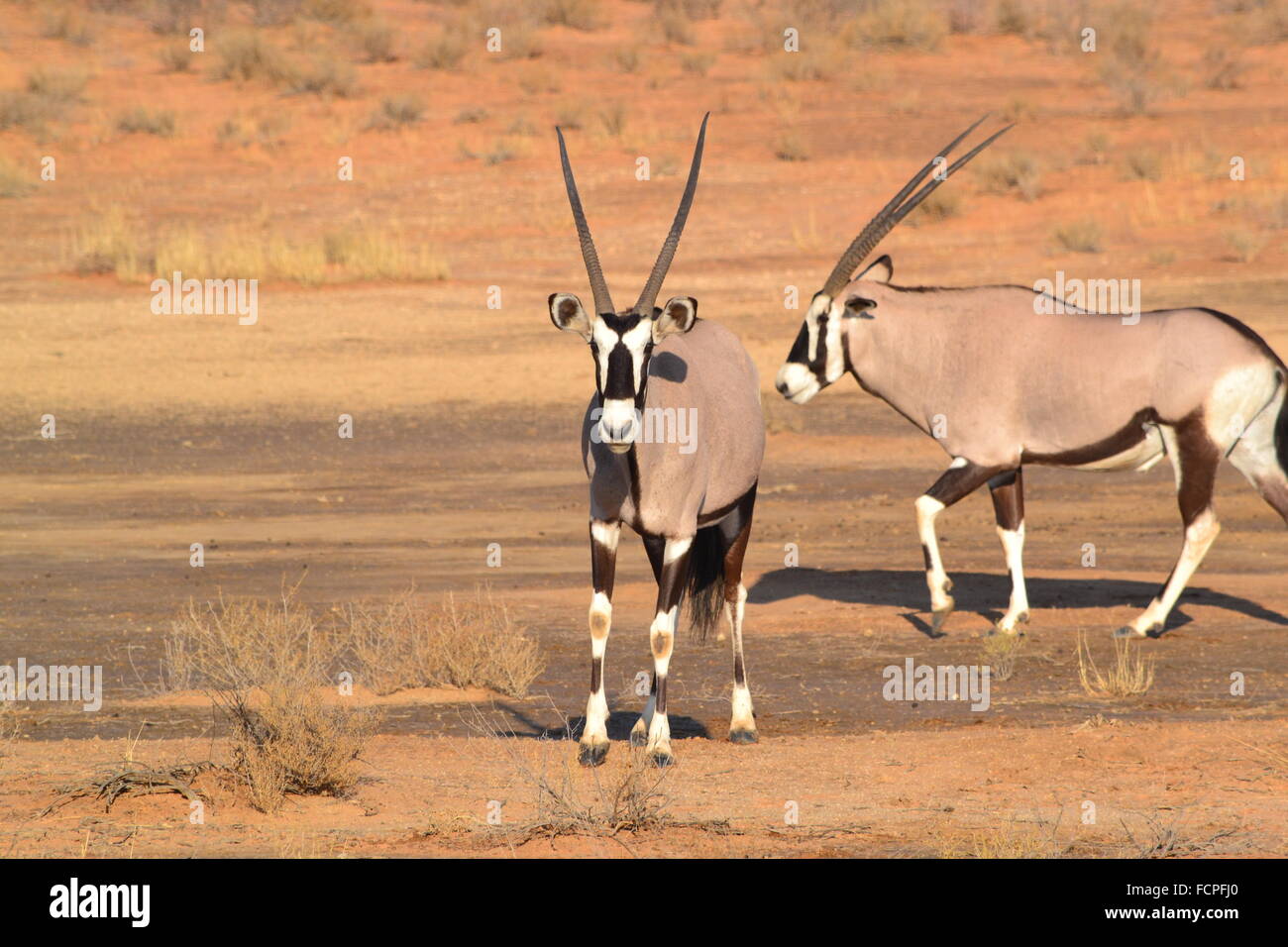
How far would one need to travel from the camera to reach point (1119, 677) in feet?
32.0

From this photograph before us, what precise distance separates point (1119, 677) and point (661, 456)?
120 inches

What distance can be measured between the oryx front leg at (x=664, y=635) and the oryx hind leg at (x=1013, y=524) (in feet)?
12.3

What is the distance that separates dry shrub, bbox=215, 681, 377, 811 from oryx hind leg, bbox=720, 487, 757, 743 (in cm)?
176

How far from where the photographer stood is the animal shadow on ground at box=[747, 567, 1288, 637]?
12219 millimetres

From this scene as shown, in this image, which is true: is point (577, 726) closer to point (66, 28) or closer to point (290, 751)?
point (290, 751)

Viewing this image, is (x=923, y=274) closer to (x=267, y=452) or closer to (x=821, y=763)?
(x=267, y=452)

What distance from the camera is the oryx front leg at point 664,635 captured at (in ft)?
25.9

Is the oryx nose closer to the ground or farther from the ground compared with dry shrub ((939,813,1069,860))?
farther from the ground

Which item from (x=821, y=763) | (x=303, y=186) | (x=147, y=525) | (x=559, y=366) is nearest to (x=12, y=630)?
(x=147, y=525)

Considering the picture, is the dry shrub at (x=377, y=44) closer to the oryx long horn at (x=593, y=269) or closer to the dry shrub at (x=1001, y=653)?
the dry shrub at (x=1001, y=653)

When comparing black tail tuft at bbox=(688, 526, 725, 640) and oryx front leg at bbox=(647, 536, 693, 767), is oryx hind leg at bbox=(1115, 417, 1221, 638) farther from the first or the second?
oryx front leg at bbox=(647, 536, 693, 767)

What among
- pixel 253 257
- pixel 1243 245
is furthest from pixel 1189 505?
pixel 253 257

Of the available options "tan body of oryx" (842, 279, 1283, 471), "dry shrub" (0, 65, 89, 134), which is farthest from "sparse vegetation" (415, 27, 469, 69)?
"tan body of oryx" (842, 279, 1283, 471)
